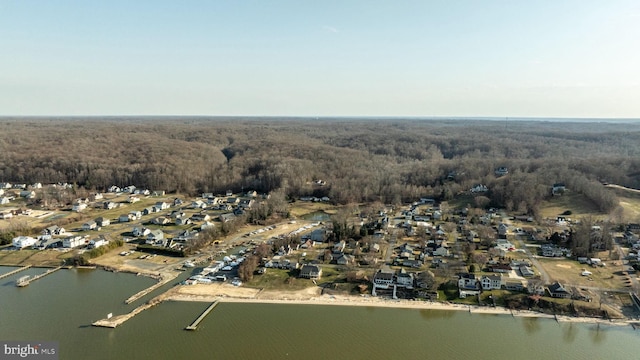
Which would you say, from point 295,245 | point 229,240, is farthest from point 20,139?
point 295,245

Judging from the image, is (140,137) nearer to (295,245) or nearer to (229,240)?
(229,240)

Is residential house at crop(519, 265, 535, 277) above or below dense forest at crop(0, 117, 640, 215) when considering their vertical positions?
below

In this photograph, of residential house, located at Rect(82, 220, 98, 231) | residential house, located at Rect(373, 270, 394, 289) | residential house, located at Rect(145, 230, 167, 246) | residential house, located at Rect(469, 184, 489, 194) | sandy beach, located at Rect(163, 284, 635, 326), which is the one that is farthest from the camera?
residential house, located at Rect(469, 184, 489, 194)

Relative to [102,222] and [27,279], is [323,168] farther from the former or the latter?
[27,279]

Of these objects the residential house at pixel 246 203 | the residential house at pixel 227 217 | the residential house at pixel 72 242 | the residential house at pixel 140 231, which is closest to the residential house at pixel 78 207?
the residential house at pixel 140 231

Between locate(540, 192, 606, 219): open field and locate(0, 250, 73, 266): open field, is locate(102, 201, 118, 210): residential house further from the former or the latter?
locate(540, 192, 606, 219): open field

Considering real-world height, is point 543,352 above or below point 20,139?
below

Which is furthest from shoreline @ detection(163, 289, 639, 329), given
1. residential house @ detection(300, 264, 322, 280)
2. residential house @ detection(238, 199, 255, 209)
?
residential house @ detection(238, 199, 255, 209)
